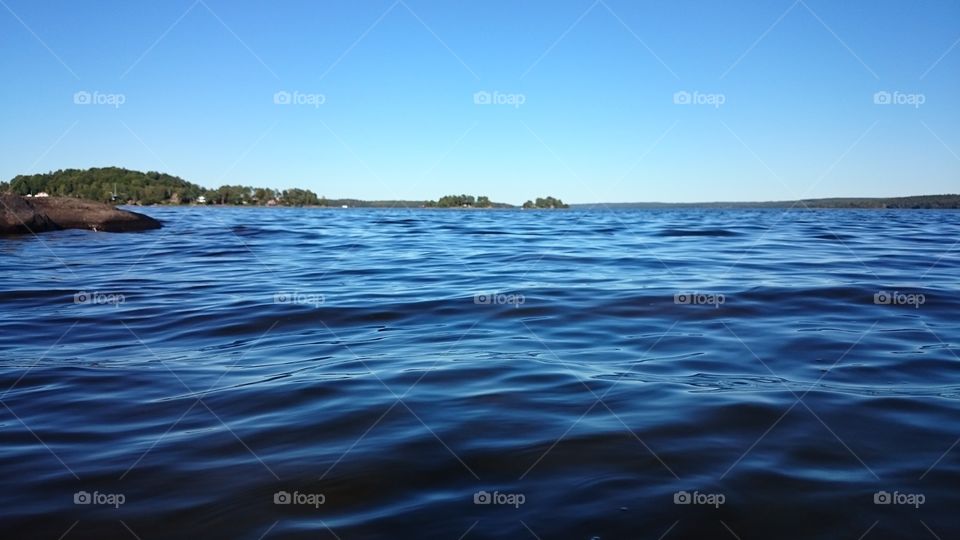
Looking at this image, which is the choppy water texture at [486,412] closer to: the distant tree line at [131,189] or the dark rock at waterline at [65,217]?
the dark rock at waterline at [65,217]

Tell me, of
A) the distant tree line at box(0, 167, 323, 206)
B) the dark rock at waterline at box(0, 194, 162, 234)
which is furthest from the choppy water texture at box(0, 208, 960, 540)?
A: the distant tree line at box(0, 167, 323, 206)

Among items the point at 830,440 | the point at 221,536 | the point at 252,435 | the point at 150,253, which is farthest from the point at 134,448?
the point at 150,253

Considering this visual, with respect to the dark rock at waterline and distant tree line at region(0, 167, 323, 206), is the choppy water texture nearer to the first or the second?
the dark rock at waterline

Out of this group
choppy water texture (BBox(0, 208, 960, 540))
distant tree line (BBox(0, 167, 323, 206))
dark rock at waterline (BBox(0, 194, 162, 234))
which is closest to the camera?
choppy water texture (BBox(0, 208, 960, 540))

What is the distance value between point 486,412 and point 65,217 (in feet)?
73.4

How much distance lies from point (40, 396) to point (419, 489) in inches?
138

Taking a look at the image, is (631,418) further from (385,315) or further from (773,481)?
(385,315)

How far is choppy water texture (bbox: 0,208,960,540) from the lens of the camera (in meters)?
3.20

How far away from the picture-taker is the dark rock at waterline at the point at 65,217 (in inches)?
754

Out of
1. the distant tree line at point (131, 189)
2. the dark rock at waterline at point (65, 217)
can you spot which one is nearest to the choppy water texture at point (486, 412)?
the dark rock at waterline at point (65, 217)

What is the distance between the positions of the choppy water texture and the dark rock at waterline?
35.8 feet

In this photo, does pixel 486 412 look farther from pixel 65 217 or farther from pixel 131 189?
pixel 131 189

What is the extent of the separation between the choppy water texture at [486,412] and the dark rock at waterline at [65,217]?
10907mm

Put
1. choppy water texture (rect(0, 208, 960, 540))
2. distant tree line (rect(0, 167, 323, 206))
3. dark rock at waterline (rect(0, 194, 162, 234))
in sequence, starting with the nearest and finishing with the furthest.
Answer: choppy water texture (rect(0, 208, 960, 540)) < dark rock at waterline (rect(0, 194, 162, 234)) < distant tree line (rect(0, 167, 323, 206))
